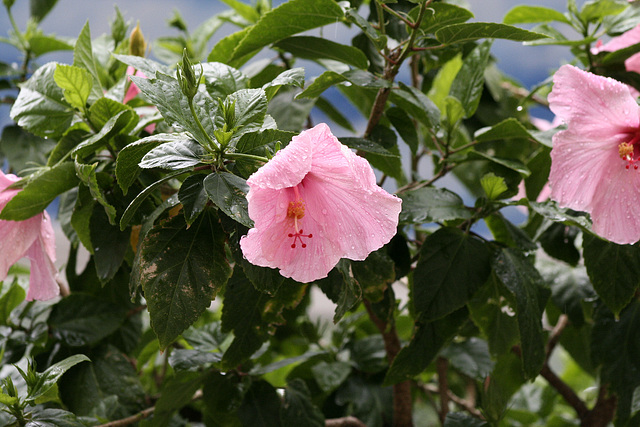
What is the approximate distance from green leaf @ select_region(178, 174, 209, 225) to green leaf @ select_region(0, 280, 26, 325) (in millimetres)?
581

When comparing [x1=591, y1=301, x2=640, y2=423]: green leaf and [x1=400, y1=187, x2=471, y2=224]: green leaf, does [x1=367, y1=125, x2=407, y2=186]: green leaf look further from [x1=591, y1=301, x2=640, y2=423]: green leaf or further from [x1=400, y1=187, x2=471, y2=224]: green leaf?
[x1=591, y1=301, x2=640, y2=423]: green leaf

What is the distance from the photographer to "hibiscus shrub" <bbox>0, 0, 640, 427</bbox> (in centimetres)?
65

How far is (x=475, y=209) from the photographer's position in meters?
0.92

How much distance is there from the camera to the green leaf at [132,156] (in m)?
0.66

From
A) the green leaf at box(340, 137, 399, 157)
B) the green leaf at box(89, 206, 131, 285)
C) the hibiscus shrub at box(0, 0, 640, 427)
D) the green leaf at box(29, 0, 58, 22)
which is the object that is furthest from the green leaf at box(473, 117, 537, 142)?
the green leaf at box(29, 0, 58, 22)

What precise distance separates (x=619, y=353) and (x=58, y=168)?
872mm

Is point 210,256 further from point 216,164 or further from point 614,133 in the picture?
point 614,133

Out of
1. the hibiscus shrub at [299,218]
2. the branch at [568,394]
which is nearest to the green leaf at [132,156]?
the hibiscus shrub at [299,218]

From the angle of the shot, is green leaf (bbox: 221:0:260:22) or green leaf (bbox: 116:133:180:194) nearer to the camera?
green leaf (bbox: 116:133:180:194)

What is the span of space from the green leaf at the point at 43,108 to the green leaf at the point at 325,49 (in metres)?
0.31

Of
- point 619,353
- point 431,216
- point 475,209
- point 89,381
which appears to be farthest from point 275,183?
point 619,353

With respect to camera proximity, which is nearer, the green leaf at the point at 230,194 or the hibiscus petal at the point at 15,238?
the green leaf at the point at 230,194

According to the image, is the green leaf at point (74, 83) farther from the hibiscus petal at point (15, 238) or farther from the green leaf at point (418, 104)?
the green leaf at point (418, 104)

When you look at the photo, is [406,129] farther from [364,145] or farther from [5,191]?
[5,191]
